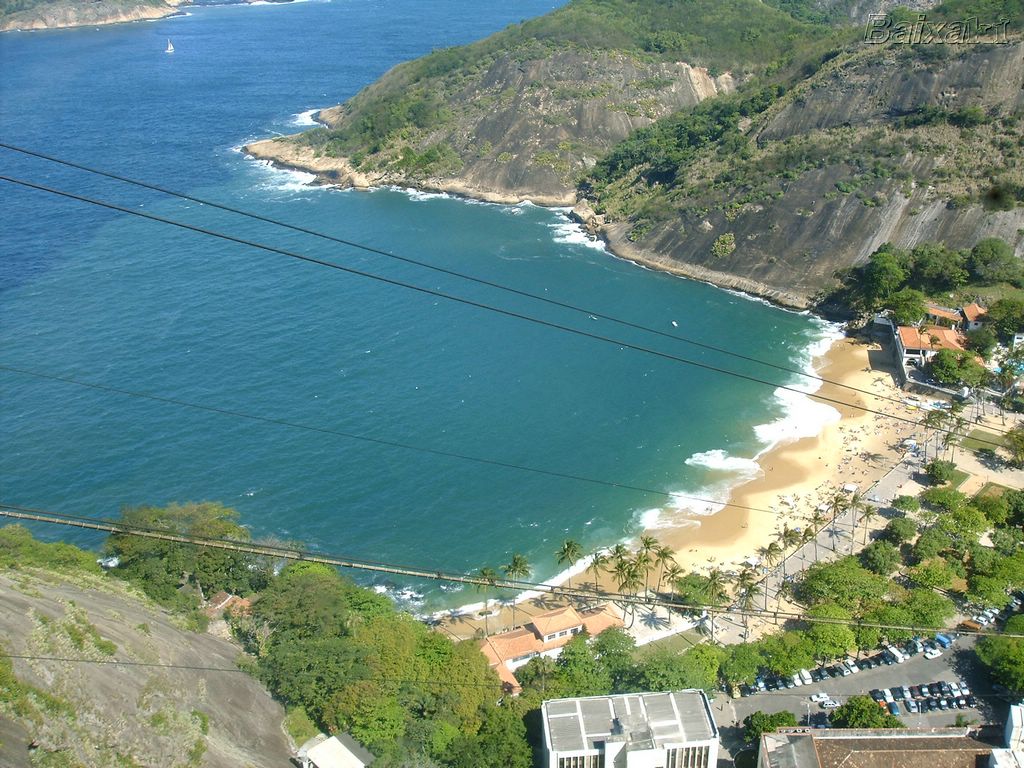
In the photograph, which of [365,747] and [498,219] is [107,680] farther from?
[498,219]

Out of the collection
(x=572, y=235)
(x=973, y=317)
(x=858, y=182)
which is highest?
(x=858, y=182)

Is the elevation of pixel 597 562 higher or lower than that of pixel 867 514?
lower

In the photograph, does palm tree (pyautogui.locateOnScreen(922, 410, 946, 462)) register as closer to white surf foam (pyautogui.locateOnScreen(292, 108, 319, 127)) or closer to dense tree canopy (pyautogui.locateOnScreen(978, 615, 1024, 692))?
dense tree canopy (pyautogui.locateOnScreen(978, 615, 1024, 692))

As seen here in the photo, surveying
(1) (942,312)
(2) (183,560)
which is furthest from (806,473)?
(2) (183,560)

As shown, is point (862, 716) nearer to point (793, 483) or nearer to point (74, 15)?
point (793, 483)

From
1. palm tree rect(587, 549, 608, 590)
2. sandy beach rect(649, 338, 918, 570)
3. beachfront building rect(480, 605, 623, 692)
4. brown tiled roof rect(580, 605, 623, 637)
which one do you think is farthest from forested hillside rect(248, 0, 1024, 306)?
beachfront building rect(480, 605, 623, 692)

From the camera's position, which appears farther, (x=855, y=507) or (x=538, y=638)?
(x=855, y=507)
